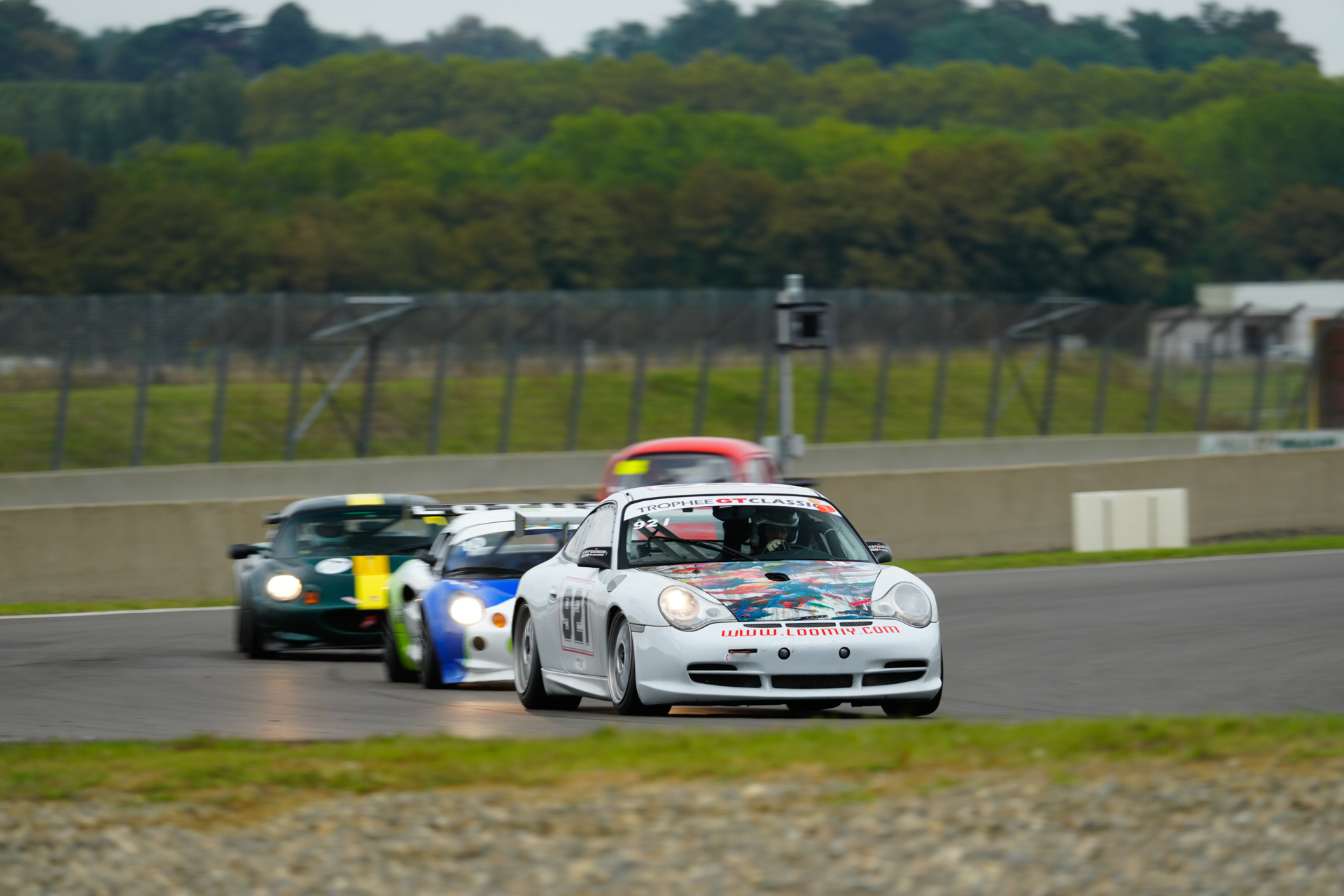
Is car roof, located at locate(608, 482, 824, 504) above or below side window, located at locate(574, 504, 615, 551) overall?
above

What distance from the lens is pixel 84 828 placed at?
6531 mm

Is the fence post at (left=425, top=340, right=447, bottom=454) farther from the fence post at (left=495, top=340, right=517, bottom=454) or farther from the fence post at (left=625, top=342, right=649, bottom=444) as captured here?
the fence post at (left=625, top=342, right=649, bottom=444)

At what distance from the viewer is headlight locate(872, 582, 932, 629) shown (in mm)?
9797

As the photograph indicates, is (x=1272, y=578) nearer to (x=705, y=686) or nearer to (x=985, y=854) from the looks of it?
(x=705, y=686)

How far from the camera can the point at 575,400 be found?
35.5 metres

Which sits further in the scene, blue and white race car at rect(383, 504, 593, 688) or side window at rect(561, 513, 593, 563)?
blue and white race car at rect(383, 504, 593, 688)

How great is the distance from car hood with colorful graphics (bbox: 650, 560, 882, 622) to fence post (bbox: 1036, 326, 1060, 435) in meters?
31.4

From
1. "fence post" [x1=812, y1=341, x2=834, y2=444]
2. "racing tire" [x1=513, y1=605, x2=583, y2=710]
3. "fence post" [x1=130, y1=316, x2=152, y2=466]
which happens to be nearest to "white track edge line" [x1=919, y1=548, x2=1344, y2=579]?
"racing tire" [x1=513, y1=605, x2=583, y2=710]

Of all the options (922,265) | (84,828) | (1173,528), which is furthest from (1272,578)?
(922,265)

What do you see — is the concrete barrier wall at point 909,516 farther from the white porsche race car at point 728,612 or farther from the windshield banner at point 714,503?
the windshield banner at point 714,503

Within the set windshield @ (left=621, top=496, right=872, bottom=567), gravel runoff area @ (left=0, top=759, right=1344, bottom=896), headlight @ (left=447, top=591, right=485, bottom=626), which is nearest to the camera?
gravel runoff area @ (left=0, top=759, right=1344, bottom=896)

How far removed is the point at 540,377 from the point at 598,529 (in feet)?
83.2

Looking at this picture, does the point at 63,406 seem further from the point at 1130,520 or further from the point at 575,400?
the point at 1130,520

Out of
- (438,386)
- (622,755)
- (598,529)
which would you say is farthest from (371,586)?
(438,386)
